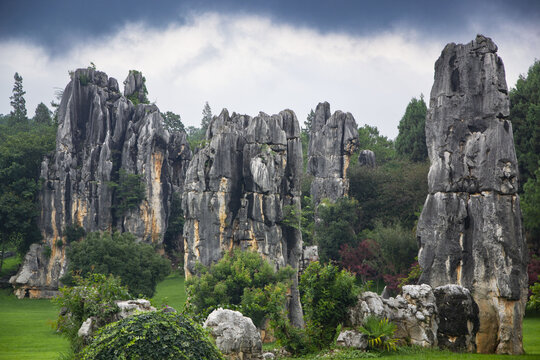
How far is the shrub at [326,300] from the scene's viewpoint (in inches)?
605

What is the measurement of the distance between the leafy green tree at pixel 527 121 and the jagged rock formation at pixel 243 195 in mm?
17296

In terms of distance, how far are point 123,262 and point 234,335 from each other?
21741 mm

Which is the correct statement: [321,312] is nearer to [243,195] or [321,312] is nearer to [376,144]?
[243,195]

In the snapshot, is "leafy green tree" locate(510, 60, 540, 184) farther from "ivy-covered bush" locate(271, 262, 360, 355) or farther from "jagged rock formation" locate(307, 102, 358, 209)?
"ivy-covered bush" locate(271, 262, 360, 355)

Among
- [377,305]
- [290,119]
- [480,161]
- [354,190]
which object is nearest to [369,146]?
[354,190]

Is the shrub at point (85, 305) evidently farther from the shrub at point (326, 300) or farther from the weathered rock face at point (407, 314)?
the weathered rock face at point (407, 314)

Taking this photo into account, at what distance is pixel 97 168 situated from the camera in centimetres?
5125

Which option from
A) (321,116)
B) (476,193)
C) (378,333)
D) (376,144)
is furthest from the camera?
(376,144)

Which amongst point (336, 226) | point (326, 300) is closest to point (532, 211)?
point (336, 226)

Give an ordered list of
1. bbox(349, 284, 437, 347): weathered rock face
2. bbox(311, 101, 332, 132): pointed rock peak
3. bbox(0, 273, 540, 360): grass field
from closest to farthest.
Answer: bbox(0, 273, 540, 360): grass field → bbox(349, 284, 437, 347): weathered rock face → bbox(311, 101, 332, 132): pointed rock peak

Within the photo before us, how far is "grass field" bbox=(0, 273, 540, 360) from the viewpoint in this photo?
1430 cm

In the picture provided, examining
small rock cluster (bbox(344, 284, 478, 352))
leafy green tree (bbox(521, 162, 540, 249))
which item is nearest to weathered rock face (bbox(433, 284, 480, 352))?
small rock cluster (bbox(344, 284, 478, 352))

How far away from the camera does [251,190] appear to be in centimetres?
3475

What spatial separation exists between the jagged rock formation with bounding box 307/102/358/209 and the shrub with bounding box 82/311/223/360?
42661 mm
